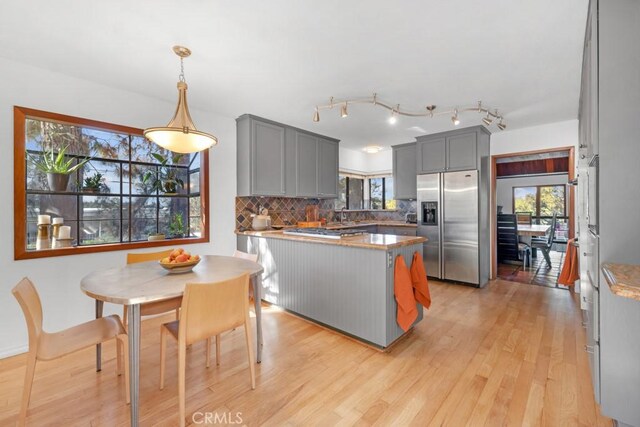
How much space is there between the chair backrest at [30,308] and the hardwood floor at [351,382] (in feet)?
1.82

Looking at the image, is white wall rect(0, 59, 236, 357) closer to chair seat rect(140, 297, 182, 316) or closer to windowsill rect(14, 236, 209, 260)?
windowsill rect(14, 236, 209, 260)

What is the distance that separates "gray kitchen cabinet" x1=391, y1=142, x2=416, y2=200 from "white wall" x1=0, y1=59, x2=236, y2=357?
3.81 m

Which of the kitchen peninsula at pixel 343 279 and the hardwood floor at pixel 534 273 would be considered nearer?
the kitchen peninsula at pixel 343 279

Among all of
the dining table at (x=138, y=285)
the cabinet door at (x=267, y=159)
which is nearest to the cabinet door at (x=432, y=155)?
the cabinet door at (x=267, y=159)

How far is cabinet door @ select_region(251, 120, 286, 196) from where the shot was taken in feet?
12.3

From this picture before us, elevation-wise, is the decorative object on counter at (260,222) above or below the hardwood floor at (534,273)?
above

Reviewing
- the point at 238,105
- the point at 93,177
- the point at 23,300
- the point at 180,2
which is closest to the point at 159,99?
the point at 238,105

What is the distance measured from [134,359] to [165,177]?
2.59 m

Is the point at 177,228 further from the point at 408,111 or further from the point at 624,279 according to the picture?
the point at 624,279

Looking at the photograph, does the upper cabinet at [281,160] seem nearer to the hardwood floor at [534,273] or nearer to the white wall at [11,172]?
the white wall at [11,172]

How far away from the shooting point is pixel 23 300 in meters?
1.41

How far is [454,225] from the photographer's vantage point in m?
4.32

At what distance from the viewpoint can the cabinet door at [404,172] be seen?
16.8 ft

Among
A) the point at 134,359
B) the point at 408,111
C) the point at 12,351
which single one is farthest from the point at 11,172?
the point at 408,111
